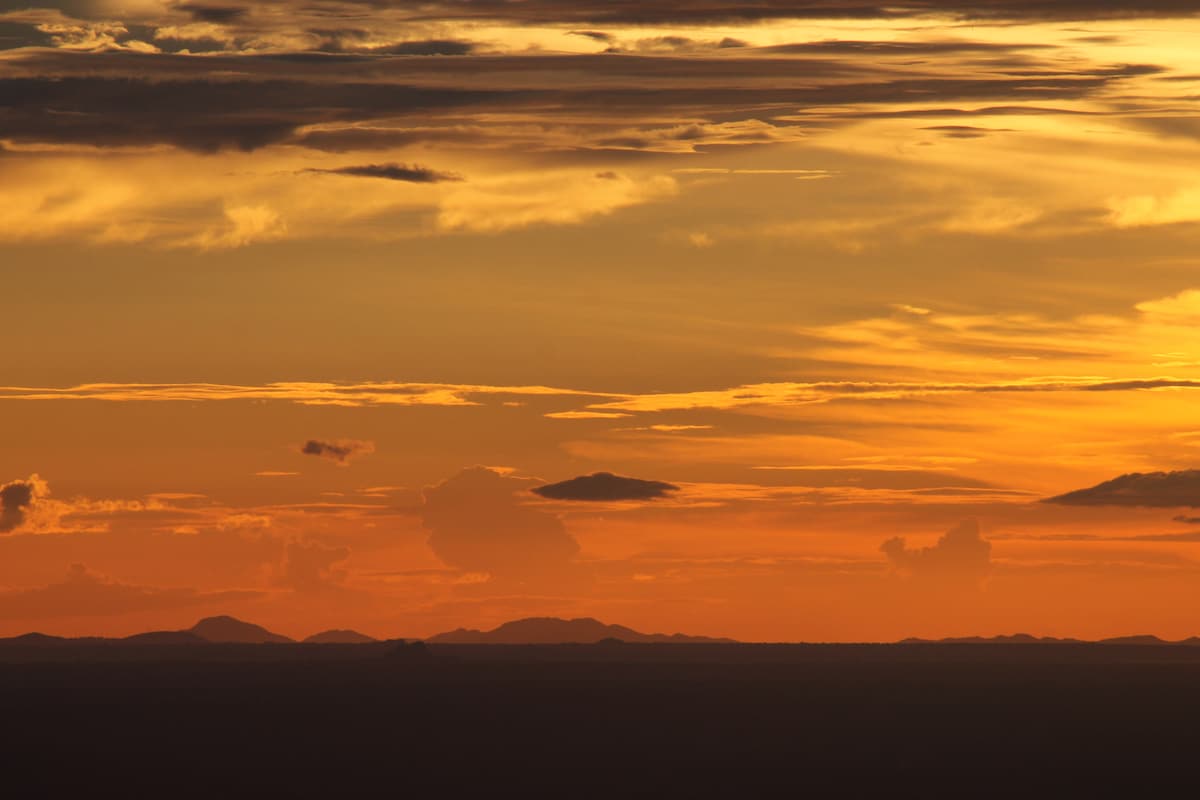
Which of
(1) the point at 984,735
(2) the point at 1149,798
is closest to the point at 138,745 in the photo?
(1) the point at 984,735

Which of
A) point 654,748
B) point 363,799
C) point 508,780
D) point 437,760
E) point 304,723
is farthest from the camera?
point 304,723

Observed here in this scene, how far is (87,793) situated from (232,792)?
26.6 feet

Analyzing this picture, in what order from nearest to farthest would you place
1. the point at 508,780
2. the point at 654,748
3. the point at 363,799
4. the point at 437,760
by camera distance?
the point at 363,799 → the point at 508,780 → the point at 437,760 → the point at 654,748

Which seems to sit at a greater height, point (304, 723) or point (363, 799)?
point (304, 723)

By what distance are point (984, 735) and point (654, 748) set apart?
3408 centimetres

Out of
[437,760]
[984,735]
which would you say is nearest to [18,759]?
[437,760]

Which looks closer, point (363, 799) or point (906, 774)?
point (363, 799)

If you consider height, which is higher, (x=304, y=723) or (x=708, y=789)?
(x=304, y=723)

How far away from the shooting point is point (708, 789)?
116 metres

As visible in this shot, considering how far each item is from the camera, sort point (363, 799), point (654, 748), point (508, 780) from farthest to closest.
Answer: point (654, 748), point (508, 780), point (363, 799)

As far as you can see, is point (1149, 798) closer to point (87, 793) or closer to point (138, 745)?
point (87, 793)

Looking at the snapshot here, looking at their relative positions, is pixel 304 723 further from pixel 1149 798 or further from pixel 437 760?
pixel 1149 798

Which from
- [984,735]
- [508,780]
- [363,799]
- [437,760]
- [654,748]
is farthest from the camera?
[984,735]

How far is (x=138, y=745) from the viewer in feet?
529
